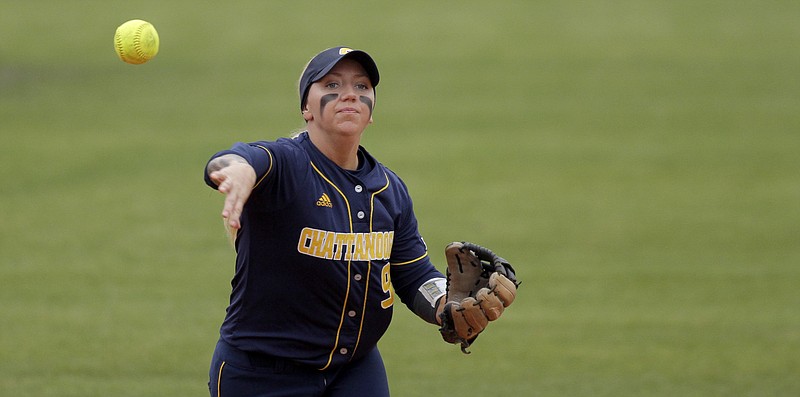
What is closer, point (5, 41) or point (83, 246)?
point (83, 246)

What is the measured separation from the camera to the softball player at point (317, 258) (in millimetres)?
4172

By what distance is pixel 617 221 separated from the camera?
1462 centimetres

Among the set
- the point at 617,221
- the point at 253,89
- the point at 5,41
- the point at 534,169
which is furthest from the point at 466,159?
the point at 5,41

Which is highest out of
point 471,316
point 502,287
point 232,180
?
point 232,180

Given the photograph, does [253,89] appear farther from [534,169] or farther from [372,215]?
[372,215]

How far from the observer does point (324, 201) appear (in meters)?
4.23

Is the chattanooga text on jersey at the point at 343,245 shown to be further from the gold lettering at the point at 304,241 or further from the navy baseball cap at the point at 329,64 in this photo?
the navy baseball cap at the point at 329,64

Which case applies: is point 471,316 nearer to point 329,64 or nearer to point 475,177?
point 329,64

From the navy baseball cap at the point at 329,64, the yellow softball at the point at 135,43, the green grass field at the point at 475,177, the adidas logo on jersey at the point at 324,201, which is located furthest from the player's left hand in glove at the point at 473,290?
the green grass field at the point at 475,177

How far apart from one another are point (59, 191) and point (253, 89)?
A: 718 cm

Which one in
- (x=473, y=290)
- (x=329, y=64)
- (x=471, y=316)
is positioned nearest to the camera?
(x=329, y=64)

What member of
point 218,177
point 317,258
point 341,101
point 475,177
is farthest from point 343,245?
point 475,177

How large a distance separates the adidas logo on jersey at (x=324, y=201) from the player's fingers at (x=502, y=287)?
726 mm

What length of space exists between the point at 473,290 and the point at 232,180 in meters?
1.42
